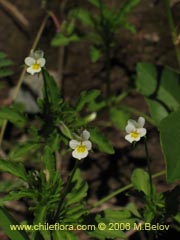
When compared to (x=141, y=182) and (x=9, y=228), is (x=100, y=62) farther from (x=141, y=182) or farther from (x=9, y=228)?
(x=9, y=228)

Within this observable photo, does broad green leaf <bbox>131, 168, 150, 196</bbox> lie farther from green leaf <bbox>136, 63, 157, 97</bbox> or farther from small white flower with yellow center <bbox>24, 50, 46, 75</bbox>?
small white flower with yellow center <bbox>24, 50, 46, 75</bbox>

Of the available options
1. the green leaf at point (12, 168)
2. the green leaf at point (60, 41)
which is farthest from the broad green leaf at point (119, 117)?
the green leaf at point (12, 168)

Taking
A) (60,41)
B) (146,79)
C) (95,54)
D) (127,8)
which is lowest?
(146,79)

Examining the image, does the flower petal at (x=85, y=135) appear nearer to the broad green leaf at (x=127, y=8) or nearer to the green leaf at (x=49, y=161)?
the green leaf at (x=49, y=161)

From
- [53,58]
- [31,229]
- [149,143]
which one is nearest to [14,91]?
[53,58]

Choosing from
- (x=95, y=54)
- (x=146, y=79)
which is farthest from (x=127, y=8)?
(x=146, y=79)
